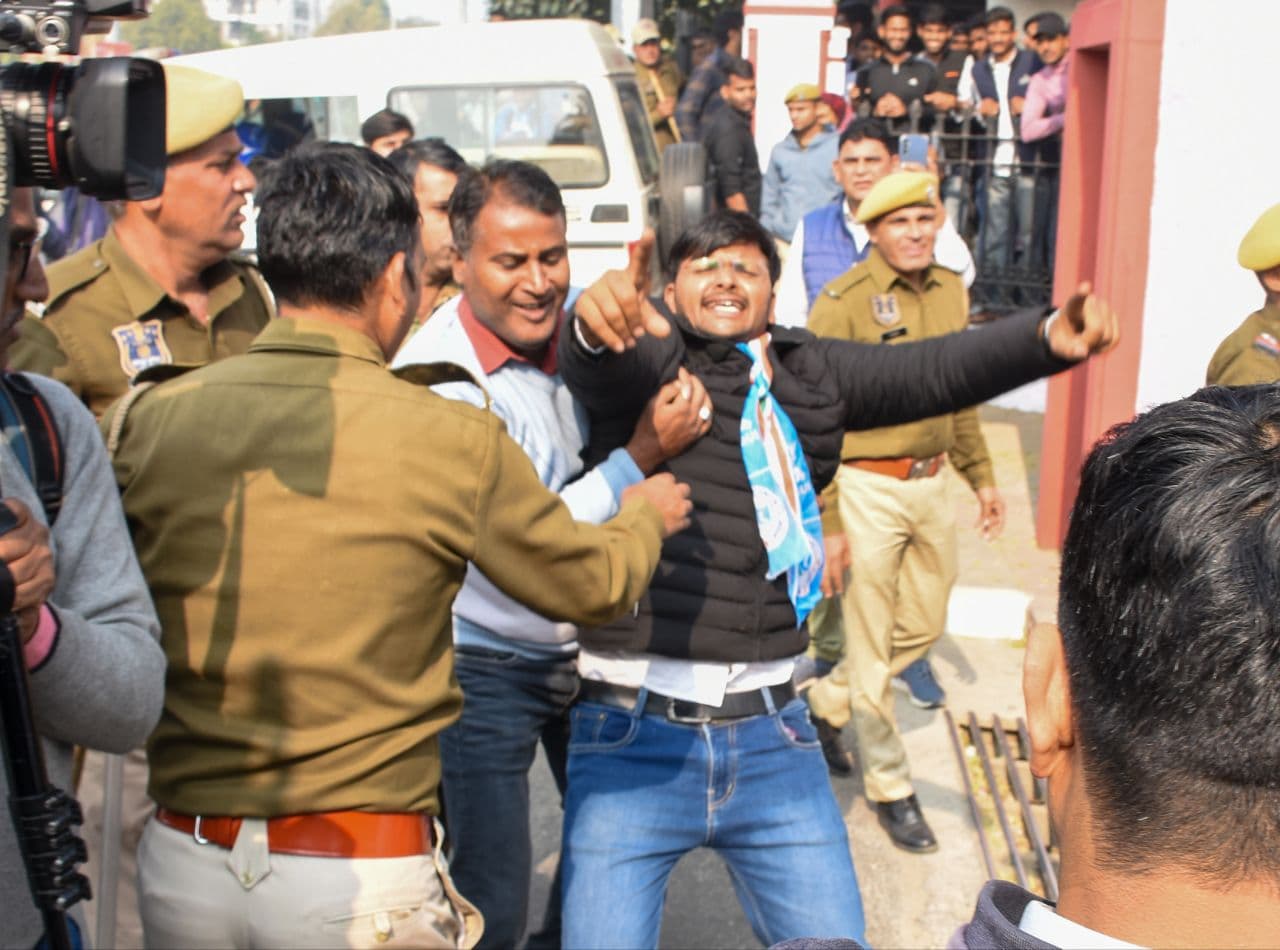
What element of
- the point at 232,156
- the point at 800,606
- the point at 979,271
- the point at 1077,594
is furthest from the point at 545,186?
the point at 979,271

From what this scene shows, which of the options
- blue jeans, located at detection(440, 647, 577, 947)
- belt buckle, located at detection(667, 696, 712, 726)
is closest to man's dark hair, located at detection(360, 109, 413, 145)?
blue jeans, located at detection(440, 647, 577, 947)

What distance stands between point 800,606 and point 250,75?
7664 millimetres

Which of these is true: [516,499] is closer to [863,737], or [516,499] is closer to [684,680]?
[684,680]

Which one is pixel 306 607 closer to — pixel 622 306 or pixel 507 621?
pixel 622 306

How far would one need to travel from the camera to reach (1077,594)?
3.56 feet

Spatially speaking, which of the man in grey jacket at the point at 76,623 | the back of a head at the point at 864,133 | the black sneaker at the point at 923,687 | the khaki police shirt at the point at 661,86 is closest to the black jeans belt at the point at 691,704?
the man in grey jacket at the point at 76,623

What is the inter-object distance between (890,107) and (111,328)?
8146 mm

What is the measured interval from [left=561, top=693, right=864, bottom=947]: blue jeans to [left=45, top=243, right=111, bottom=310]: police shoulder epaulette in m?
1.63

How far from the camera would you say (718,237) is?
2922mm

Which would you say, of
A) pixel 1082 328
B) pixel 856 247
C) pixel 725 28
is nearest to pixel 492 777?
pixel 1082 328

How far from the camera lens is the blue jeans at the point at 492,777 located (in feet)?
9.80

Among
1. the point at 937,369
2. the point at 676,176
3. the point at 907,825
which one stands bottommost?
the point at 907,825

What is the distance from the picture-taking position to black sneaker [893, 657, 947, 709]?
5094 mm

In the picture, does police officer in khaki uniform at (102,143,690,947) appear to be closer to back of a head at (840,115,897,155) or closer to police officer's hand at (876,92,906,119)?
back of a head at (840,115,897,155)
